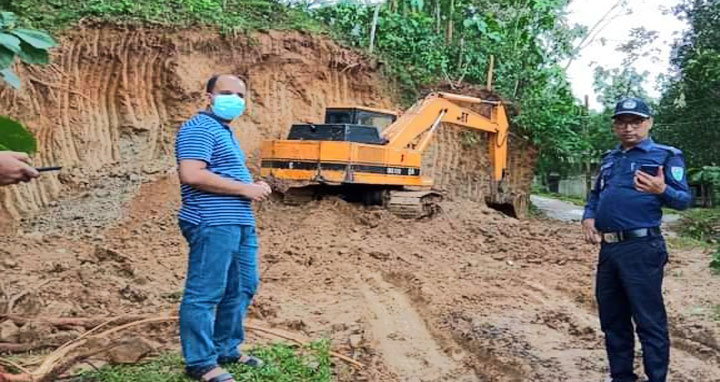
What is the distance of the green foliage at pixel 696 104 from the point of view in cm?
2106

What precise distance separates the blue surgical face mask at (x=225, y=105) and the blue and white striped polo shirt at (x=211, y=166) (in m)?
0.04

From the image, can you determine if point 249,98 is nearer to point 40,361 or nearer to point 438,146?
point 438,146

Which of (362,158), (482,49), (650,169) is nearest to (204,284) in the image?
(650,169)

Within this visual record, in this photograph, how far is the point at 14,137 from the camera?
7.32 feet

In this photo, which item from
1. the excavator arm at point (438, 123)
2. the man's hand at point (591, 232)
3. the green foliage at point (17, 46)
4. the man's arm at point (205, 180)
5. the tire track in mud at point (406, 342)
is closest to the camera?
the green foliage at point (17, 46)

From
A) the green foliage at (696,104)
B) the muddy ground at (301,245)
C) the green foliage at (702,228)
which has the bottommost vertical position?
the green foliage at (702,228)

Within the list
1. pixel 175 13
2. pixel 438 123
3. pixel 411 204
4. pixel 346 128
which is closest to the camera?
pixel 346 128

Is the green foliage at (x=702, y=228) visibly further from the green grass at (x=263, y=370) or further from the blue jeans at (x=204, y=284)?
the blue jeans at (x=204, y=284)

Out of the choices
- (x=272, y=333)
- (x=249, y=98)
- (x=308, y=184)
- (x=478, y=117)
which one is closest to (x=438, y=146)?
(x=478, y=117)

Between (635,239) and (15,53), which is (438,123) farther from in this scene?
(15,53)

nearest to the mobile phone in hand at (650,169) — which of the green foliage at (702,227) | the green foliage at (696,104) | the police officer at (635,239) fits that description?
the police officer at (635,239)

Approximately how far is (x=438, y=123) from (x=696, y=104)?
13.5m

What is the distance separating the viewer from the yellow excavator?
1024 centimetres

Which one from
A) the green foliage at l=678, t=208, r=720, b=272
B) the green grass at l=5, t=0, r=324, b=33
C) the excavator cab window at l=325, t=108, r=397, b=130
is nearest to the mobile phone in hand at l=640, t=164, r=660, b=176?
the excavator cab window at l=325, t=108, r=397, b=130
